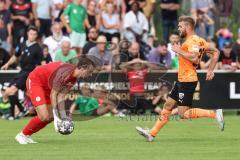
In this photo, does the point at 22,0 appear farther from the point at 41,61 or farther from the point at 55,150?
the point at 55,150

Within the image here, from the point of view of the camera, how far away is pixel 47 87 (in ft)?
49.8

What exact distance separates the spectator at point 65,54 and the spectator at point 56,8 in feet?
7.70

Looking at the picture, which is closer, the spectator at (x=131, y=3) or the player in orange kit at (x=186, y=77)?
the player in orange kit at (x=186, y=77)

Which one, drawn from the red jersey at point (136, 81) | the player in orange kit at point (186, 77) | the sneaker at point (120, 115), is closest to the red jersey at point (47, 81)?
the player in orange kit at point (186, 77)

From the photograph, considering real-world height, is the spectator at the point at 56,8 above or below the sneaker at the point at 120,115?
above

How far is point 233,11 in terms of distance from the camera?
95.4 ft

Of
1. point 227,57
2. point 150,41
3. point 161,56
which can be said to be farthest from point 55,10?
point 227,57

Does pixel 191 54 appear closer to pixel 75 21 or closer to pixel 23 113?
pixel 23 113

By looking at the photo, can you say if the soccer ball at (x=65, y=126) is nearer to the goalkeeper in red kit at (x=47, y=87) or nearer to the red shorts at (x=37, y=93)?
the goalkeeper in red kit at (x=47, y=87)

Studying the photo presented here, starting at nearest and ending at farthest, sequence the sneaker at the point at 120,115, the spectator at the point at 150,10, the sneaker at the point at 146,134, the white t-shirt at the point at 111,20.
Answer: the sneaker at the point at 146,134
the sneaker at the point at 120,115
the white t-shirt at the point at 111,20
the spectator at the point at 150,10

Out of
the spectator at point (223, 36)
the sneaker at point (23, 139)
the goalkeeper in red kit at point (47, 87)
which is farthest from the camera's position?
the spectator at point (223, 36)

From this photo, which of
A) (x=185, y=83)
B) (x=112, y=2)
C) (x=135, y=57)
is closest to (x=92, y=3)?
(x=112, y=2)

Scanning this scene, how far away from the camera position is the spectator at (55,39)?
23.8m

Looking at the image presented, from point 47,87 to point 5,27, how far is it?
938cm
